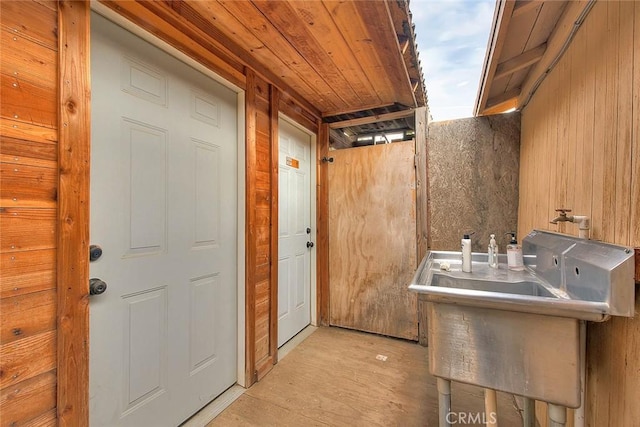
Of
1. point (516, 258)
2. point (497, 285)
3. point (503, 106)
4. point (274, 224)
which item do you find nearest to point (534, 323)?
point (497, 285)

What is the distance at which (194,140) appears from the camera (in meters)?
1.58

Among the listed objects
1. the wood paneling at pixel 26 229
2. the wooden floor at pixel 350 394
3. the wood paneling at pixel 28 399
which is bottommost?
the wooden floor at pixel 350 394

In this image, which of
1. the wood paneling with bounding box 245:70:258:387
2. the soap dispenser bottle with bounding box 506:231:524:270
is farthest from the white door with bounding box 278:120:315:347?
the soap dispenser bottle with bounding box 506:231:524:270

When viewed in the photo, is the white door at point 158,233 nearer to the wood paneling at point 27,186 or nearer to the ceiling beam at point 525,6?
the wood paneling at point 27,186

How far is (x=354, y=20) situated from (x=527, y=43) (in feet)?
3.76

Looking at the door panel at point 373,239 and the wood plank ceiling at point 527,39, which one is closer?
the wood plank ceiling at point 527,39

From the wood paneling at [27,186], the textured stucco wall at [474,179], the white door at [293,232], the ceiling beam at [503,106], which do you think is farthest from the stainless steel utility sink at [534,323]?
the ceiling beam at [503,106]

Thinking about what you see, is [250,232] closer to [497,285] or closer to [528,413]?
[497,285]

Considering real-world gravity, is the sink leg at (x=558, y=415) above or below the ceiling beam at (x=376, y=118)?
below

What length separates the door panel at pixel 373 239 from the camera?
261cm

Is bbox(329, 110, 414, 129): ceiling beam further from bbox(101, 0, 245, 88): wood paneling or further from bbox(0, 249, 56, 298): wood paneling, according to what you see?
bbox(0, 249, 56, 298): wood paneling

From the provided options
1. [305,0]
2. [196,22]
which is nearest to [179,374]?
[196,22]

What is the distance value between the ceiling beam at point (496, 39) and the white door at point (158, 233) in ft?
5.30

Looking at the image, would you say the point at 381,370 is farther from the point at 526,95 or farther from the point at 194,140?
the point at 526,95
